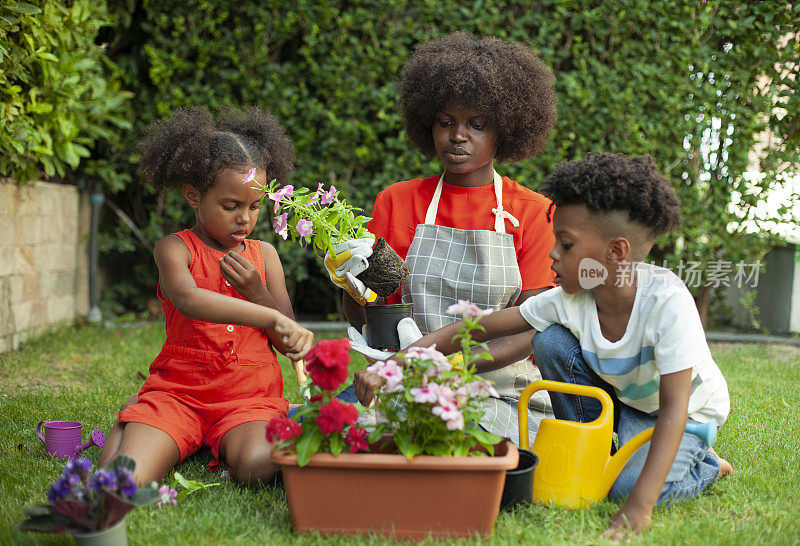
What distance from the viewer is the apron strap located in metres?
2.81

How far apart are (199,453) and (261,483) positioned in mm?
495

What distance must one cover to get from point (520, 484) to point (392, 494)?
16.1 inches

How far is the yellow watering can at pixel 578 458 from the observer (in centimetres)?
212

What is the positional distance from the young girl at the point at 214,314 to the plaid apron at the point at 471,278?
22.0 inches

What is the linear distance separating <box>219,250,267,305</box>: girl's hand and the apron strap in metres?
0.73

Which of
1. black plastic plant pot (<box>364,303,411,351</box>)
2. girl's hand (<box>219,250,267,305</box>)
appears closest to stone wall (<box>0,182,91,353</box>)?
girl's hand (<box>219,250,267,305</box>)

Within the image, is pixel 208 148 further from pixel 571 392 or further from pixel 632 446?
pixel 632 446

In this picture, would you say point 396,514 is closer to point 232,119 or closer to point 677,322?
point 677,322

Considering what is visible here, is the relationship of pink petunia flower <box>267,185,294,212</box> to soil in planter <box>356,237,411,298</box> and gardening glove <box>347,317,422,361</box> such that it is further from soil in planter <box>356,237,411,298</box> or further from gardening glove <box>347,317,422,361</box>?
gardening glove <box>347,317,422,361</box>

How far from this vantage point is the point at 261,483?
2354mm

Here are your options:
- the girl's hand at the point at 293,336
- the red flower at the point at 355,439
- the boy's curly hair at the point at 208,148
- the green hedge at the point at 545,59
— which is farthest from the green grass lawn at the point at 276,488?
the green hedge at the point at 545,59

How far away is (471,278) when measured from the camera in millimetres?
2756

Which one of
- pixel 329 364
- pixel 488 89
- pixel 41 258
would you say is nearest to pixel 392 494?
pixel 329 364

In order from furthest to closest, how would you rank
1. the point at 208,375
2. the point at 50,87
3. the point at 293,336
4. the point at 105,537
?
the point at 50,87
the point at 208,375
the point at 293,336
the point at 105,537
